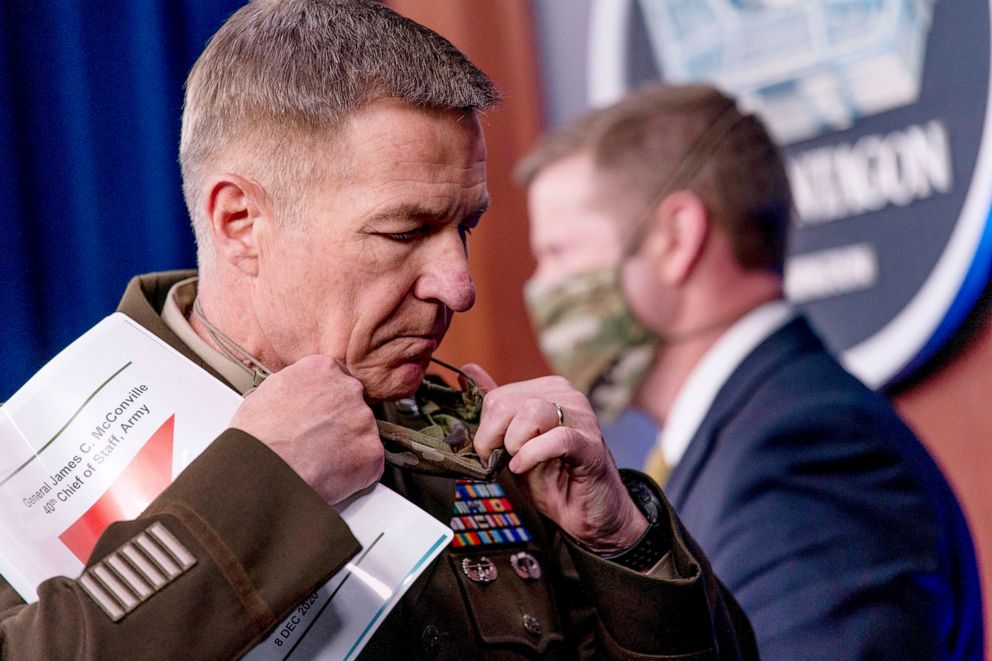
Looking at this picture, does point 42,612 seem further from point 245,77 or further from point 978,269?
point 978,269

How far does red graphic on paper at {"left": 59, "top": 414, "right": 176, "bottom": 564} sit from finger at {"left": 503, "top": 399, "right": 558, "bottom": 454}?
41 cm

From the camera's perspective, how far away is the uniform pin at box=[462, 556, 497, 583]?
154 centimetres

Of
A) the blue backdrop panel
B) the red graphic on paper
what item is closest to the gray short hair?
the red graphic on paper

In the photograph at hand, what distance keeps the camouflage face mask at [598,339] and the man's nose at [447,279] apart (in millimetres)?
1221

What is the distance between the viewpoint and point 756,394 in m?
2.51

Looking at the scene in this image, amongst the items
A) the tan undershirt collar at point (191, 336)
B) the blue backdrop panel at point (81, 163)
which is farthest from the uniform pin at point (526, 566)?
the blue backdrop panel at point (81, 163)

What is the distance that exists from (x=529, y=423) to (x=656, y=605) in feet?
1.11

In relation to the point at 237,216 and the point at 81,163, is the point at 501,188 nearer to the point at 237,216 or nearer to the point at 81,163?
the point at 81,163

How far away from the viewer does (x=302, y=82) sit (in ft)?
4.72

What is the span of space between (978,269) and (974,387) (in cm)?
23

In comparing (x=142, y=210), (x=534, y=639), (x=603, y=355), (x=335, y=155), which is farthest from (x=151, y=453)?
(x=603, y=355)

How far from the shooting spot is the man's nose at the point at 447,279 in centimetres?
144

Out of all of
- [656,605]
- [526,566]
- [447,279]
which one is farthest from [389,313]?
[656,605]

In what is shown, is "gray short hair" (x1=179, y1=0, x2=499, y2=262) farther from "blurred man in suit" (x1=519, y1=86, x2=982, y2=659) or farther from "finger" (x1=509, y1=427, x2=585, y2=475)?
"blurred man in suit" (x1=519, y1=86, x2=982, y2=659)
